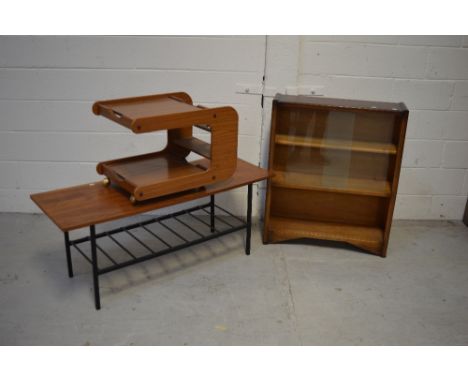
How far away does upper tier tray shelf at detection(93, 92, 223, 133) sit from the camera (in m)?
2.26

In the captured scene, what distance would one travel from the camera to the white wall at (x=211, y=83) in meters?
3.13

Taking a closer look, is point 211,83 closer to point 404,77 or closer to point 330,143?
point 330,143

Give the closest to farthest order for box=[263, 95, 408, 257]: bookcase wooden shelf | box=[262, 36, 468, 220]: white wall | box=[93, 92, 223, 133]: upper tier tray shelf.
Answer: box=[93, 92, 223, 133]: upper tier tray shelf
box=[263, 95, 408, 257]: bookcase wooden shelf
box=[262, 36, 468, 220]: white wall

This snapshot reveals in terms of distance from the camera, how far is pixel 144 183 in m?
2.40

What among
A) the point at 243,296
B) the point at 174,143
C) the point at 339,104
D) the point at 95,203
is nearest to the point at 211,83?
the point at 174,143

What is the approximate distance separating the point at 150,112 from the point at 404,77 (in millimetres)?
1744

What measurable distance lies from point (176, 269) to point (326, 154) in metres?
1.16

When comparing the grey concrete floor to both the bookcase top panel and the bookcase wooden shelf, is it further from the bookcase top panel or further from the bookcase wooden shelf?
the bookcase top panel

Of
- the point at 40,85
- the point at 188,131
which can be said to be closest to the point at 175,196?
the point at 188,131

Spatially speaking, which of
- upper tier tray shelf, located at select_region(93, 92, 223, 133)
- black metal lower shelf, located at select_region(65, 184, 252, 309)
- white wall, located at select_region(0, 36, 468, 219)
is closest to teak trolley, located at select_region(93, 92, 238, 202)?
upper tier tray shelf, located at select_region(93, 92, 223, 133)

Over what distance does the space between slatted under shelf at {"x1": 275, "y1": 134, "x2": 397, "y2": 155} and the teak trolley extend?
0.52 m

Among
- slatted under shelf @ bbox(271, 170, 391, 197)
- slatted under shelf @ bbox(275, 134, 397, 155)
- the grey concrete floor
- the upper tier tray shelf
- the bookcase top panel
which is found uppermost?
the bookcase top panel

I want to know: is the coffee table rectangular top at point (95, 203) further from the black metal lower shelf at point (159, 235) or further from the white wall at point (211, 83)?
the white wall at point (211, 83)

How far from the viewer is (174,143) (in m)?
2.86
